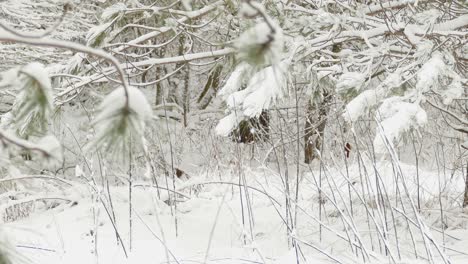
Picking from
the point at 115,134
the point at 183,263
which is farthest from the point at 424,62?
the point at 115,134

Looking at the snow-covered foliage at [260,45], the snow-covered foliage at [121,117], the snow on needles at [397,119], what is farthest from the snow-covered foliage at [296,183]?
the snow-covered foliage at [260,45]

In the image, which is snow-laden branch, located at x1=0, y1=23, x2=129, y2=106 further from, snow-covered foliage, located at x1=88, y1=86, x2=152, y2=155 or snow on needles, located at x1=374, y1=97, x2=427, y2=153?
snow on needles, located at x1=374, y1=97, x2=427, y2=153

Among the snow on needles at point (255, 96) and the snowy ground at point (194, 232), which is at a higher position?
the snow on needles at point (255, 96)

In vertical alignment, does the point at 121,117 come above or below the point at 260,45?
below

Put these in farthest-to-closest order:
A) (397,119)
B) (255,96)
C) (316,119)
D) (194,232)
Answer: (316,119) < (194,232) < (255,96) < (397,119)

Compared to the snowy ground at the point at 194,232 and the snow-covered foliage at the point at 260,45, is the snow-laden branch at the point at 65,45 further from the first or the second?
the snowy ground at the point at 194,232

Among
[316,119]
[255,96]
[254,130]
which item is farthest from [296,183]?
[316,119]

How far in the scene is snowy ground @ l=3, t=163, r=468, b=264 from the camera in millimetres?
3172

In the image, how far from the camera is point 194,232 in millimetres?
3721

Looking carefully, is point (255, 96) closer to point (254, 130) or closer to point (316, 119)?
point (254, 130)

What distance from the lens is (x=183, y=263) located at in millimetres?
3104

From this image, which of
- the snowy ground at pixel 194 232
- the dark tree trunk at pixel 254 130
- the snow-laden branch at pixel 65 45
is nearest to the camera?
the snow-laden branch at pixel 65 45

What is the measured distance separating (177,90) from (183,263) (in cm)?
979

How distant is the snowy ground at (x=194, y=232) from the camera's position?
125 inches
